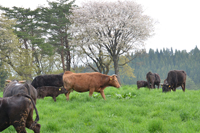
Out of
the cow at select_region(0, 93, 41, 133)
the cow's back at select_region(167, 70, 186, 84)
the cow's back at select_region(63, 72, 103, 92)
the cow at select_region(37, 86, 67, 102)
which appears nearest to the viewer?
the cow at select_region(0, 93, 41, 133)

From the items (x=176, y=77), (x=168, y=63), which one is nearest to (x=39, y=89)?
(x=176, y=77)

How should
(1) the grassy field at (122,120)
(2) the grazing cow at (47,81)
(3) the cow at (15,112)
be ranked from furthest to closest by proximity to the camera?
(2) the grazing cow at (47,81) → (1) the grassy field at (122,120) → (3) the cow at (15,112)

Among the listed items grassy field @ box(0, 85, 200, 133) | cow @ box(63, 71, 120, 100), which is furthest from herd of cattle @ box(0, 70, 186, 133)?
grassy field @ box(0, 85, 200, 133)

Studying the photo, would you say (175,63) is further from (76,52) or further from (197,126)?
(197,126)

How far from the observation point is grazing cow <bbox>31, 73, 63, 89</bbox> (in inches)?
537

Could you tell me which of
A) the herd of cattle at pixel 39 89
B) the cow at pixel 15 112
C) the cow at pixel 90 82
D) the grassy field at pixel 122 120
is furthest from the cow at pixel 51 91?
the cow at pixel 15 112

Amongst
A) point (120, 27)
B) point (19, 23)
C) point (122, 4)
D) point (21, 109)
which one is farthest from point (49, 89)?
point (19, 23)

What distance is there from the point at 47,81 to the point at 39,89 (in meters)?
2.62

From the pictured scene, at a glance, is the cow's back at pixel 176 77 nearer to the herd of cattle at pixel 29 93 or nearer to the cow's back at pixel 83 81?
the herd of cattle at pixel 29 93

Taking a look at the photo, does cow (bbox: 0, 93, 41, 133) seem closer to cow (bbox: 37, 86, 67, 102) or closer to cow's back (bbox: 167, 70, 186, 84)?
cow (bbox: 37, 86, 67, 102)

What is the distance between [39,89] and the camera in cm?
1130

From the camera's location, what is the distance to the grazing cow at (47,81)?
13.6 m

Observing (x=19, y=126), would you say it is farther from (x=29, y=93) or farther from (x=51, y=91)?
(x=51, y=91)

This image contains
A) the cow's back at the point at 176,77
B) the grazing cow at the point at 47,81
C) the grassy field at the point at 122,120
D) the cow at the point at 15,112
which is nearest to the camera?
the cow at the point at 15,112
